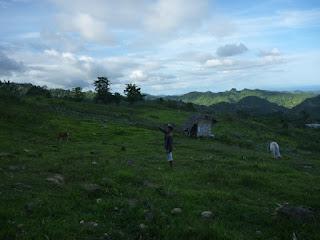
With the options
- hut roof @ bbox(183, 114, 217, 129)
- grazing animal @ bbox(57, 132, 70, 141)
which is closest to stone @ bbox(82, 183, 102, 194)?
grazing animal @ bbox(57, 132, 70, 141)

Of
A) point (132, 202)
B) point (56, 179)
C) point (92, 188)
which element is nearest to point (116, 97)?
point (56, 179)

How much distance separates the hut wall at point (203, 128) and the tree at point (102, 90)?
207 feet

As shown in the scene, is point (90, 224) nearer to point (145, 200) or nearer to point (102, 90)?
point (145, 200)

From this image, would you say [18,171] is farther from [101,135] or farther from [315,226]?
[101,135]

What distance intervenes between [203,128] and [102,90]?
64299 mm

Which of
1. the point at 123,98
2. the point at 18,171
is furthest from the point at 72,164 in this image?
the point at 123,98

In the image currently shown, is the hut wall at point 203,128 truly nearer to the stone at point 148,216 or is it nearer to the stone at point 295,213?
the stone at point 295,213

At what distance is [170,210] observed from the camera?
14195 millimetres

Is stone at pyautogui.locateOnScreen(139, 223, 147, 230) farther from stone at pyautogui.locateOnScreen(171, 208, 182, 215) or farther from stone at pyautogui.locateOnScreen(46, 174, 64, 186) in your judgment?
stone at pyautogui.locateOnScreen(46, 174, 64, 186)

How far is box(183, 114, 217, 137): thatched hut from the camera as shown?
203ft

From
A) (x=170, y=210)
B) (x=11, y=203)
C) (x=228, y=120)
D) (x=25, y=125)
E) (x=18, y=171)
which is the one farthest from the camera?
(x=228, y=120)

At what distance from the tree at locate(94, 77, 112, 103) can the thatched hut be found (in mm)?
62167

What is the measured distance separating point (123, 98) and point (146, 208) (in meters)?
119

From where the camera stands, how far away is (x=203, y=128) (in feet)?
207
